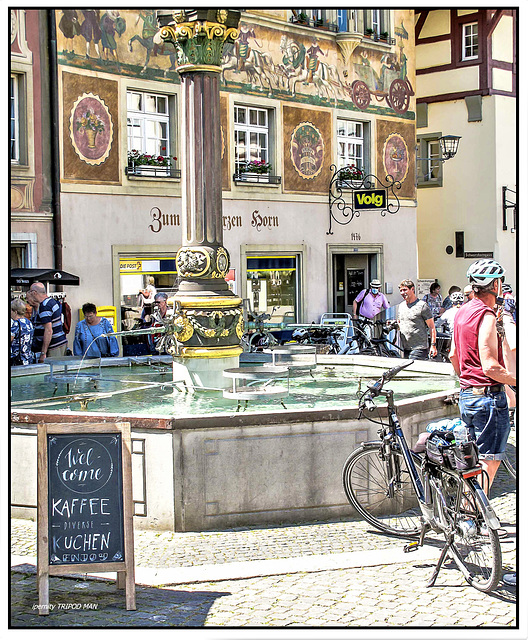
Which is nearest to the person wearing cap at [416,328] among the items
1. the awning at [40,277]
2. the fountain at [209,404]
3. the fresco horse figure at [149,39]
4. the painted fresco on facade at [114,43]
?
the fountain at [209,404]

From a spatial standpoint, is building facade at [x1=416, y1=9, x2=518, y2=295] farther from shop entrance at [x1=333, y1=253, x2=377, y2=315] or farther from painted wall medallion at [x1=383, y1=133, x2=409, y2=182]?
shop entrance at [x1=333, y1=253, x2=377, y2=315]

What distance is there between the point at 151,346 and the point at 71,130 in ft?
14.4

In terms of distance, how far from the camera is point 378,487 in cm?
720

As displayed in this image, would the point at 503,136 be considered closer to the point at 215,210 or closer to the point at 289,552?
the point at 215,210

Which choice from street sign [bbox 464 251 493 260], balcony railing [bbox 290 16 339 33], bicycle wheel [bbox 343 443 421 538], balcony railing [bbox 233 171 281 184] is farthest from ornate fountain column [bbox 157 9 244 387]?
street sign [bbox 464 251 493 260]

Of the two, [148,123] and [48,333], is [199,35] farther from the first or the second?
[148,123]

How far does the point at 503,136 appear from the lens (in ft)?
85.7

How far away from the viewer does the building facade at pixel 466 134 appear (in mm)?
26109

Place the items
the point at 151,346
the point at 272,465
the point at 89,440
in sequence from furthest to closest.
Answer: the point at 151,346 → the point at 272,465 → the point at 89,440

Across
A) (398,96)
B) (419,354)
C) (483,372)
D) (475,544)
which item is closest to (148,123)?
(398,96)

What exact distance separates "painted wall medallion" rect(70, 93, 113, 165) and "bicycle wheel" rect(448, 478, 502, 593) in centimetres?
1222

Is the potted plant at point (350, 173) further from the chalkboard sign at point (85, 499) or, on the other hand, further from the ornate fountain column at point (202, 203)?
the chalkboard sign at point (85, 499)
